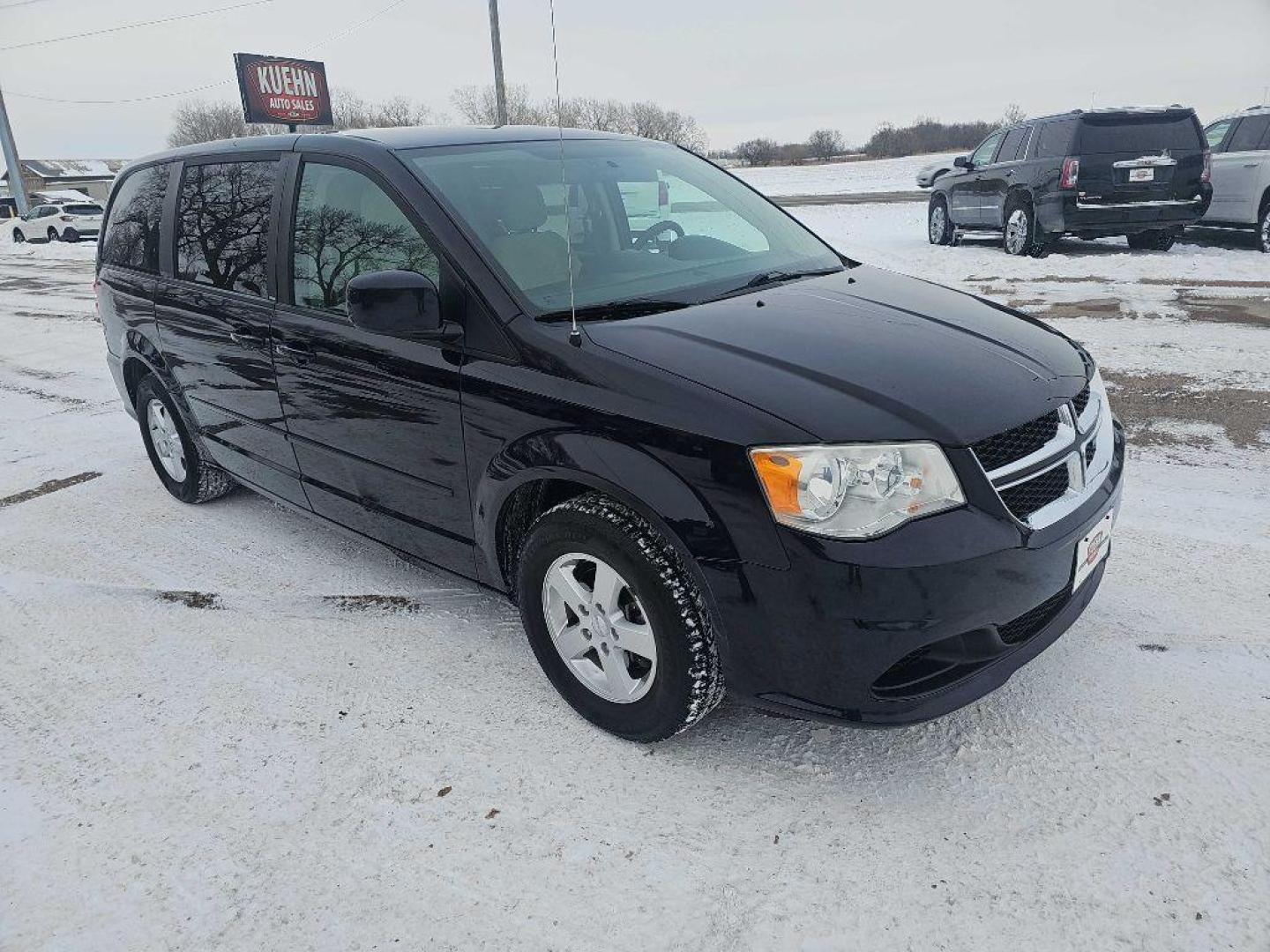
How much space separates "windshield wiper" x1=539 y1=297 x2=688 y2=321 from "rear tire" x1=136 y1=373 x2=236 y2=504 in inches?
99.2

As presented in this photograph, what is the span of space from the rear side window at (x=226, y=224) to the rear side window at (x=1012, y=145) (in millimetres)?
10628

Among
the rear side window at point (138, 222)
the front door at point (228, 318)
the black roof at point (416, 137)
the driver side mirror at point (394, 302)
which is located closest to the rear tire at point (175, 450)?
the front door at point (228, 318)

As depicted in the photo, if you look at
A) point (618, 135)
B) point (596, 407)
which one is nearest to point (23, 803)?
point (596, 407)

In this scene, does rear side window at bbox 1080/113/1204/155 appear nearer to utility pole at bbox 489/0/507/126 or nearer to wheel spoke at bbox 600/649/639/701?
wheel spoke at bbox 600/649/639/701

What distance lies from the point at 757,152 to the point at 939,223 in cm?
3910

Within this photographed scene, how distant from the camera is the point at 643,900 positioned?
2150 mm

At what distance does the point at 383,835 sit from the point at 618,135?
298 cm

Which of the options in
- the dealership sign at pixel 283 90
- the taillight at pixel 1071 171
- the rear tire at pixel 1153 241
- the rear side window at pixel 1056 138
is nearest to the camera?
the taillight at pixel 1071 171

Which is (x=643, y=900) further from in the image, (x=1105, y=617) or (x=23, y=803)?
(x=1105, y=617)

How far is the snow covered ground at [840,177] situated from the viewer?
97.6ft

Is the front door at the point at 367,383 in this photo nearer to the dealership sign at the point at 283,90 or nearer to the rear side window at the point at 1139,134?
the rear side window at the point at 1139,134

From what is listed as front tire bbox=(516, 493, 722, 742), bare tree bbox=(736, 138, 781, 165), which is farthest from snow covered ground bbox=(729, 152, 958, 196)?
front tire bbox=(516, 493, 722, 742)

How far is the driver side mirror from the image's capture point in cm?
270

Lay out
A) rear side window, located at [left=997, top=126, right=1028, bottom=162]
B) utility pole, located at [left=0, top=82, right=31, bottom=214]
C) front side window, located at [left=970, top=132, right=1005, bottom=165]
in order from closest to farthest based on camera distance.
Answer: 1. rear side window, located at [left=997, top=126, right=1028, bottom=162]
2. front side window, located at [left=970, top=132, right=1005, bottom=165]
3. utility pole, located at [left=0, top=82, right=31, bottom=214]
